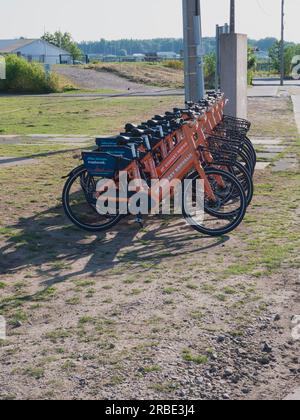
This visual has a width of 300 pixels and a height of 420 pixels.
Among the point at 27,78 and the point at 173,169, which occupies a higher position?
the point at 27,78

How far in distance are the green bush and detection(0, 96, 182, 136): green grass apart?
7134mm

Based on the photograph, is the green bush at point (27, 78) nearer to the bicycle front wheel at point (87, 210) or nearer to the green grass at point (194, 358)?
the bicycle front wheel at point (87, 210)

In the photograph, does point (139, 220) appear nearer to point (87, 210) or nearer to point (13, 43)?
point (87, 210)

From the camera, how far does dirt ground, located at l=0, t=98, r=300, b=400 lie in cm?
420

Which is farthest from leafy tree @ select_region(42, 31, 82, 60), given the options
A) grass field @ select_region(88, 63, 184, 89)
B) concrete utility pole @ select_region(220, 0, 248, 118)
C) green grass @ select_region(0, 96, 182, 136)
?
concrete utility pole @ select_region(220, 0, 248, 118)

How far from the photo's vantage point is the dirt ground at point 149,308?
4.20 meters

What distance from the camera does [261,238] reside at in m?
7.27

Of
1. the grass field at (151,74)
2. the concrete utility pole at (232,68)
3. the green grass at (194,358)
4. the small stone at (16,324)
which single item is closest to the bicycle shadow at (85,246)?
the small stone at (16,324)

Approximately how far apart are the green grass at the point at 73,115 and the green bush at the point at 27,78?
281 inches

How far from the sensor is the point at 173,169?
7.71 metres

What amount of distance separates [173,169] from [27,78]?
101 ft

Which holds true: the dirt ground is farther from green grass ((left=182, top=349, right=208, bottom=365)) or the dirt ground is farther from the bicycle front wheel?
the bicycle front wheel

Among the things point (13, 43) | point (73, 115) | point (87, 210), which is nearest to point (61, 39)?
point (13, 43)
